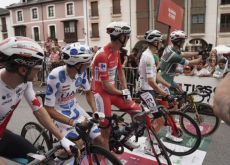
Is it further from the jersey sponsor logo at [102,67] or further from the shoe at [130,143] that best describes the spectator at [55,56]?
the shoe at [130,143]

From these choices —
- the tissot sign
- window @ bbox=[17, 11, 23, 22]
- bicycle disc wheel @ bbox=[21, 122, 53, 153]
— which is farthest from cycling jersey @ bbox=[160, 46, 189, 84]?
window @ bbox=[17, 11, 23, 22]

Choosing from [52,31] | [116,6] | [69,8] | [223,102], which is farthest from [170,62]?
[52,31]

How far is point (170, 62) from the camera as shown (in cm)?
486

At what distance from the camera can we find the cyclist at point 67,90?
3014 mm

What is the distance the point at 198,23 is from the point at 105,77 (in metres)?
28.1

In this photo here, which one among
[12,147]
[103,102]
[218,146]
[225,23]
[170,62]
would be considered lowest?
[218,146]

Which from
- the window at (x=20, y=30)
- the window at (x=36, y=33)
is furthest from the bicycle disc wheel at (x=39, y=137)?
the window at (x=20, y=30)

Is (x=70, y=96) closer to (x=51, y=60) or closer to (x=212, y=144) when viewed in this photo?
(x=212, y=144)

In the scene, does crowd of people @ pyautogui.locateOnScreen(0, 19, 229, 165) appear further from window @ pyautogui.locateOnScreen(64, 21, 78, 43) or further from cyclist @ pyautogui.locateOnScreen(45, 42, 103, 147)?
window @ pyautogui.locateOnScreen(64, 21, 78, 43)

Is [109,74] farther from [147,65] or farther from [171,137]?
[171,137]

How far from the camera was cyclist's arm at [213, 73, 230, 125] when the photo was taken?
0.89m

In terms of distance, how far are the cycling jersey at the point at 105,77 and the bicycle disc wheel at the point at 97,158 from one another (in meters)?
1.12

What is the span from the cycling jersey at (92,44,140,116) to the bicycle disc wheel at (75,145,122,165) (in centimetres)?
112

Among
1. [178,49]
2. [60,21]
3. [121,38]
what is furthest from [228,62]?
[60,21]
